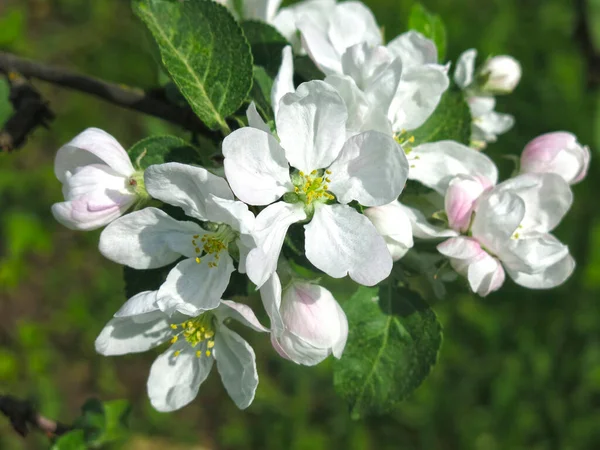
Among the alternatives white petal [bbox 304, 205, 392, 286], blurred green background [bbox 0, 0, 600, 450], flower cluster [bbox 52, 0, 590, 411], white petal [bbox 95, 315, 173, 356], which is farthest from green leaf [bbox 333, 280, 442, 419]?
blurred green background [bbox 0, 0, 600, 450]

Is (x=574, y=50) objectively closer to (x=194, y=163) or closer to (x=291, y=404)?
(x=291, y=404)

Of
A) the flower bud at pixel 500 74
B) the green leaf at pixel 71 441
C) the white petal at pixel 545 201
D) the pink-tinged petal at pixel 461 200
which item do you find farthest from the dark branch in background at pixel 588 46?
the green leaf at pixel 71 441

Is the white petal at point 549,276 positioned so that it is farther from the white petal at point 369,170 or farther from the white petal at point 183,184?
the white petal at point 183,184

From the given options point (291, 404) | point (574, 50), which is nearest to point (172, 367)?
point (291, 404)

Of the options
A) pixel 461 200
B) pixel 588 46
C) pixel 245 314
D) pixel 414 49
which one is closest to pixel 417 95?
pixel 414 49

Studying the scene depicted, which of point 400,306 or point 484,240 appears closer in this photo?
point 484,240

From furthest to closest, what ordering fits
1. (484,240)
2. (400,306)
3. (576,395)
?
1. (576,395)
2. (400,306)
3. (484,240)

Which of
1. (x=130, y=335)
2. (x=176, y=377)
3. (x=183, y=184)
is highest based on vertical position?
(x=183, y=184)

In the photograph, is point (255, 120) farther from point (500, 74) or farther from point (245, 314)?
point (500, 74)
